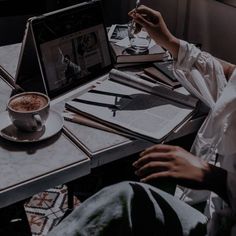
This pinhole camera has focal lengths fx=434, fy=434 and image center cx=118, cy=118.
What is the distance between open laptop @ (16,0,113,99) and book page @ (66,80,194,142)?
83 millimetres

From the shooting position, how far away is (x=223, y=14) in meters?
1.87

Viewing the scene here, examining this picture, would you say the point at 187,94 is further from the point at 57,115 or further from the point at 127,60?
the point at 57,115

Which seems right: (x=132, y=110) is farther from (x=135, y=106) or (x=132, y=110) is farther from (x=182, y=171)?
(x=182, y=171)

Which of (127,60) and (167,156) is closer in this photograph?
(167,156)

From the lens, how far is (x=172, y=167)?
0.95 meters

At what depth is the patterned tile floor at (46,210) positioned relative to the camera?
1816 mm

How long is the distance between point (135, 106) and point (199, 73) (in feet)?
0.77

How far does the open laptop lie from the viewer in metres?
1.20

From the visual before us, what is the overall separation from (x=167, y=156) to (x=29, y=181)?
1.00ft

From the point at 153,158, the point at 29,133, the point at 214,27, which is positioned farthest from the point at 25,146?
the point at 214,27

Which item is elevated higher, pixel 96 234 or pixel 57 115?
pixel 57 115

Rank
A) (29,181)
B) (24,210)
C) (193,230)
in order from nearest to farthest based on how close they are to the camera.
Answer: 1. (29,181)
2. (193,230)
3. (24,210)

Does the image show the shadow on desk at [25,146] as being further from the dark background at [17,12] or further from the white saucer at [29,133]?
the dark background at [17,12]

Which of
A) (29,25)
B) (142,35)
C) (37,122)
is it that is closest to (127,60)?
(142,35)
